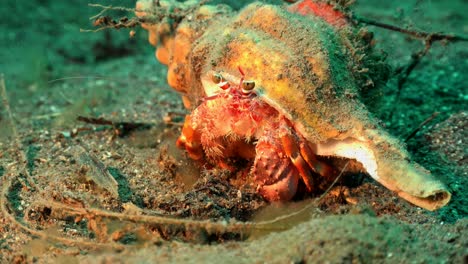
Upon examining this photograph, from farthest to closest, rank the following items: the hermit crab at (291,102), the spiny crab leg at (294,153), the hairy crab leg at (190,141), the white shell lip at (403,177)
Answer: the hairy crab leg at (190,141) < the spiny crab leg at (294,153) < the hermit crab at (291,102) < the white shell lip at (403,177)

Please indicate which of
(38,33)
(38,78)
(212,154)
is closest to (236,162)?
(212,154)

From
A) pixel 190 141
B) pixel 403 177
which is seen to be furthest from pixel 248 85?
pixel 403 177

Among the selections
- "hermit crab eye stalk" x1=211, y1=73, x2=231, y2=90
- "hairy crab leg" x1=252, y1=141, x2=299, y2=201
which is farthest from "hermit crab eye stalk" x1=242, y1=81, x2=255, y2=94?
"hairy crab leg" x1=252, y1=141, x2=299, y2=201

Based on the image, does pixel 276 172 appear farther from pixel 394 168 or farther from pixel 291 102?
pixel 394 168

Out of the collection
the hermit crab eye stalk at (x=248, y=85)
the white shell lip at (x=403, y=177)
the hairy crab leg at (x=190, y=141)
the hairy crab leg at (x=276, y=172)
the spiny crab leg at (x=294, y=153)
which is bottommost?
the hairy crab leg at (x=190, y=141)

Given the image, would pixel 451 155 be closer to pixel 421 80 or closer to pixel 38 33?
pixel 421 80

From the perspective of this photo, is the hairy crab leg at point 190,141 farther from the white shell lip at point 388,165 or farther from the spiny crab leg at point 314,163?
the spiny crab leg at point 314,163

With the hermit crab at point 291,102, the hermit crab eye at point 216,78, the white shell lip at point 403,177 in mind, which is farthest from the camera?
the hermit crab eye at point 216,78

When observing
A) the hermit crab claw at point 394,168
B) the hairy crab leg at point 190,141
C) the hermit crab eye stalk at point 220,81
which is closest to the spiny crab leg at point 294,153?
the hermit crab claw at point 394,168

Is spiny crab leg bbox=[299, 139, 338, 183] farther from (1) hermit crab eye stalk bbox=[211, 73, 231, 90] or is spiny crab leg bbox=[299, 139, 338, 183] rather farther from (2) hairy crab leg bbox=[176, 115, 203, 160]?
(2) hairy crab leg bbox=[176, 115, 203, 160]
